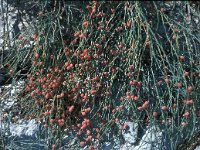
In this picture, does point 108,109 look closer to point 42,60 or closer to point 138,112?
point 138,112

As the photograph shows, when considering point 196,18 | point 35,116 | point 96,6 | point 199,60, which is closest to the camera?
point 35,116

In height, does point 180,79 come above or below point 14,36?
below

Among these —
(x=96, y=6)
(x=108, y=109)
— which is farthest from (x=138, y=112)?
(x=96, y=6)

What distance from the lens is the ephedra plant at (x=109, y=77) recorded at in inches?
85.4

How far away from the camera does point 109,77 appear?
2291mm

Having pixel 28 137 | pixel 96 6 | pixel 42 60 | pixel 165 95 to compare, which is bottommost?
pixel 28 137

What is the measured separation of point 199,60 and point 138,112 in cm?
42

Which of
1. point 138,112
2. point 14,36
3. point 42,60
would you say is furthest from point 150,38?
point 14,36

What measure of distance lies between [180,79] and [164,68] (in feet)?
0.39

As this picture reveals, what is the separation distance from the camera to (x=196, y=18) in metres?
2.73

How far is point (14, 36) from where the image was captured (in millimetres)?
2500

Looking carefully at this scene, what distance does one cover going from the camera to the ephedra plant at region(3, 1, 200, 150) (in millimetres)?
2170

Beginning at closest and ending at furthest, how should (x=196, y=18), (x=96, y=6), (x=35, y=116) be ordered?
(x=35, y=116)
(x=96, y=6)
(x=196, y=18)

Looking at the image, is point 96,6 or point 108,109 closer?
point 108,109
